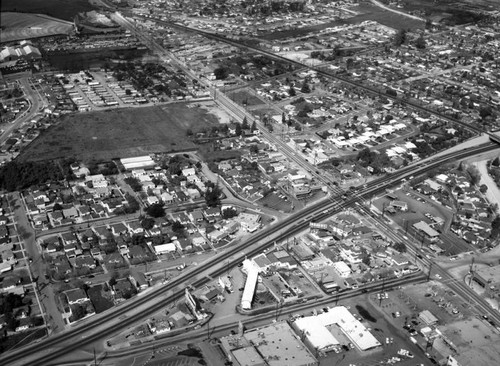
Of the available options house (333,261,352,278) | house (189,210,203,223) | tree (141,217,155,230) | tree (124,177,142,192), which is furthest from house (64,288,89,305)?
house (333,261,352,278)

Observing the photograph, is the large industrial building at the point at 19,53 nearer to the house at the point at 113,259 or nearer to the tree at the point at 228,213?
the tree at the point at 228,213

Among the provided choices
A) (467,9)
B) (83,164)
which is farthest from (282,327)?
(467,9)

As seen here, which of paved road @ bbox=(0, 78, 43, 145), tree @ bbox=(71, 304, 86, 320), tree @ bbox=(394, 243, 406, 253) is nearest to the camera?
tree @ bbox=(71, 304, 86, 320)

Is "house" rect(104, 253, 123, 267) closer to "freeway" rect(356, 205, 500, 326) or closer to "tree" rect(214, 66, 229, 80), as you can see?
"freeway" rect(356, 205, 500, 326)

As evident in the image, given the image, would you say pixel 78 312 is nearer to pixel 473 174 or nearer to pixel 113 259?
pixel 113 259

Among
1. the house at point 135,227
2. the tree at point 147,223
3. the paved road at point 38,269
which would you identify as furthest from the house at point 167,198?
the paved road at point 38,269

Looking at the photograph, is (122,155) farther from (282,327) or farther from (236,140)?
(282,327)
